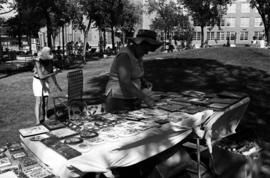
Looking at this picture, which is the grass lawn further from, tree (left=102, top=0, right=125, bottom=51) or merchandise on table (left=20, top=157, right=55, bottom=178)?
tree (left=102, top=0, right=125, bottom=51)

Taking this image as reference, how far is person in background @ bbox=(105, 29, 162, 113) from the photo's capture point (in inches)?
124

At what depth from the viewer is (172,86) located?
830 centimetres

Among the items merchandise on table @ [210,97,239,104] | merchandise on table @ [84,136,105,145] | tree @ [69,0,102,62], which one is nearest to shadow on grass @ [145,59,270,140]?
merchandise on table @ [210,97,239,104]

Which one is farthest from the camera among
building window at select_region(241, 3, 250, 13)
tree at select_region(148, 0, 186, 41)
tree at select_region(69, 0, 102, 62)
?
building window at select_region(241, 3, 250, 13)

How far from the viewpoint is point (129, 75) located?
10.4 feet

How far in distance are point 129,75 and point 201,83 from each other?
18.4ft

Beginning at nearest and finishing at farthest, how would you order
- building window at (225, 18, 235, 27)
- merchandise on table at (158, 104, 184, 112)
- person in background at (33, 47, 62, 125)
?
merchandise on table at (158, 104, 184, 112), person in background at (33, 47, 62, 125), building window at (225, 18, 235, 27)

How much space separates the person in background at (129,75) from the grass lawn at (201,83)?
2.54 metres

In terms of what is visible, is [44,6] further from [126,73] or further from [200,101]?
[200,101]

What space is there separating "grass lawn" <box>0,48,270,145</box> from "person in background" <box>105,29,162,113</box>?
254 cm

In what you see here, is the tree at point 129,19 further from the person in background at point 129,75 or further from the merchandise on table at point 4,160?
the merchandise on table at point 4,160

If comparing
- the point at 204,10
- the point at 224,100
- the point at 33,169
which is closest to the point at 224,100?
the point at 224,100

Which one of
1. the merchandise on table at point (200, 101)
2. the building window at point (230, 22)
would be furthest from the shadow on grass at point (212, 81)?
the building window at point (230, 22)

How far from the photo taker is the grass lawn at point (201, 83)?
5.88m
